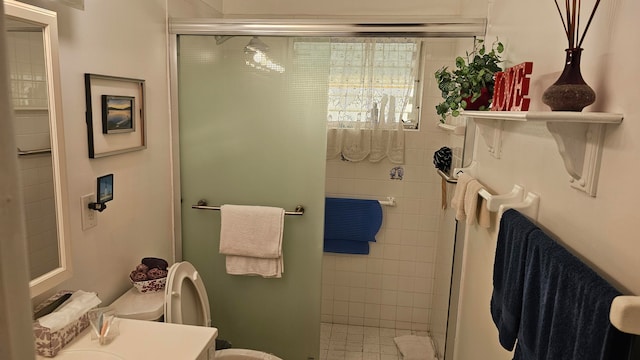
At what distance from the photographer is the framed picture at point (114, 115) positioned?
175 centimetres

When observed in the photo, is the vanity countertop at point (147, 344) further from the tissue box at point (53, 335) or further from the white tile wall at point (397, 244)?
the white tile wall at point (397, 244)

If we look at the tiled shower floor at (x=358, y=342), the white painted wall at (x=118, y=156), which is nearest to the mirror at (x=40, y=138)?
the white painted wall at (x=118, y=156)

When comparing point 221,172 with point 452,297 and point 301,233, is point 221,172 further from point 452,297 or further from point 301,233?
point 452,297

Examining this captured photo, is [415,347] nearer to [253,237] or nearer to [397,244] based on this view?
[397,244]

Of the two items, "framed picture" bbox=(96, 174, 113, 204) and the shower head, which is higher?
the shower head

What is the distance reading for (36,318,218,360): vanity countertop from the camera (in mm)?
1515

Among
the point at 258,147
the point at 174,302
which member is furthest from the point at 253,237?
the point at 174,302

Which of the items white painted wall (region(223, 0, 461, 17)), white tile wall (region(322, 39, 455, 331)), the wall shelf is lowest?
white tile wall (region(322, 39, 455, 331))

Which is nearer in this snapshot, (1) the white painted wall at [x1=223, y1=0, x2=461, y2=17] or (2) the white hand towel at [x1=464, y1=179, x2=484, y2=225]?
(2) the white hand towel at [x1=464, y1=179, x2=484, y2=225]

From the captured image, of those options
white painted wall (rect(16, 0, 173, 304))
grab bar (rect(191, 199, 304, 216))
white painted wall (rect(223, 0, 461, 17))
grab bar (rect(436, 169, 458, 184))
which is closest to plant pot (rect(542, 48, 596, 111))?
grab bar (rect(436, 169, 458, 184))

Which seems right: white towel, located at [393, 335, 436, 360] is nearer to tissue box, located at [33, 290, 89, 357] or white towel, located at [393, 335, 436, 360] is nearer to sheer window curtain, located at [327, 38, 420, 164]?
sheer window curtain, located at [327, 38, 420, 164]

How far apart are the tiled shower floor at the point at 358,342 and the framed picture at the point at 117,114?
207 cm

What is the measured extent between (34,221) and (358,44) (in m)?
2.28

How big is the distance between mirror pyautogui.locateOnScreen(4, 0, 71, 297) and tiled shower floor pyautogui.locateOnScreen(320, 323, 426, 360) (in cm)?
212
